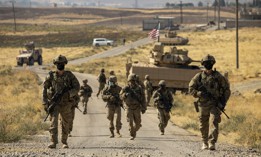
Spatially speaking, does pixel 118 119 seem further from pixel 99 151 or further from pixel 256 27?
pixel 256 27

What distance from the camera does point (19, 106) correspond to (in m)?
25.4

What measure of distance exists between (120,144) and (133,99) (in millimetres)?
1609

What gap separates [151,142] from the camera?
49.9 feet

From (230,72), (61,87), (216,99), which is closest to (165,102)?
(216,99)

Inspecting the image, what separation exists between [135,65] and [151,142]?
55.2 ft

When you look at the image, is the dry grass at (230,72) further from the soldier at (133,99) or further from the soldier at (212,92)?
the soldier at (133,99)

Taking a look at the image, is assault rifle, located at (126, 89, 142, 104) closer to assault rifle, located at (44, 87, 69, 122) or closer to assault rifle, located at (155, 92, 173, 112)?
assault rifle, located at (155, 92, 173, 112)

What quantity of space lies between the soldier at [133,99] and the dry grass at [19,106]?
3048 mm

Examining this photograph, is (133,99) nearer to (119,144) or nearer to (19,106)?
(119,144)

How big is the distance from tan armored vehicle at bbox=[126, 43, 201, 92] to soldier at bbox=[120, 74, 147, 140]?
15454mm

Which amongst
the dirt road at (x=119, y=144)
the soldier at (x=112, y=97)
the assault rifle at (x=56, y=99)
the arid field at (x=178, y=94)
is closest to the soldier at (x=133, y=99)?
the soldier at (x=112, y=97)

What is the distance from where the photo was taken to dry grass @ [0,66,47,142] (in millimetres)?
16641

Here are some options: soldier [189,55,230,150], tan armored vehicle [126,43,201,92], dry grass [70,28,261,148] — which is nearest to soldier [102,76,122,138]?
dry grass [70,28,261,148]

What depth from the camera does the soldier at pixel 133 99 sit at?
1564 cm
